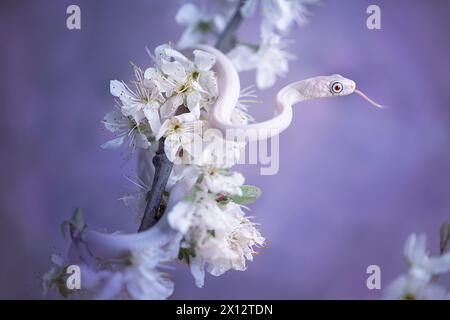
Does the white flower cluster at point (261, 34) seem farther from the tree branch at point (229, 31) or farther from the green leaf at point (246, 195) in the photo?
the green leaf at point (246, 195)

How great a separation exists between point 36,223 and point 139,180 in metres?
0.87

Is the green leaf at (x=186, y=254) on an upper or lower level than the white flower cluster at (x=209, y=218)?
lower

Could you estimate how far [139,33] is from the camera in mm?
1621

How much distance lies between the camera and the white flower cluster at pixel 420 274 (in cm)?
74

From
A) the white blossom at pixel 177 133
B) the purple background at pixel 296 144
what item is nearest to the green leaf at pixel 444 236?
the white blossom at pixel 177 133

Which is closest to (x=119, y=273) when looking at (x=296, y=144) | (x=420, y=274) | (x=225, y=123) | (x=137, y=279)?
(x=137, y=279)

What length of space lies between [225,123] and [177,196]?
111 mm

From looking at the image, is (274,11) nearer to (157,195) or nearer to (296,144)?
(157,195)

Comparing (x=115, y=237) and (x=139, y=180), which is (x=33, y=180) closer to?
(x=139, y=180)

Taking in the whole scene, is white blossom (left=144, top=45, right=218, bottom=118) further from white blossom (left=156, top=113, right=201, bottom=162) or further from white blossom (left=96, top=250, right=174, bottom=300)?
white blossom (left=96, top=250, right=174, bottom=300)

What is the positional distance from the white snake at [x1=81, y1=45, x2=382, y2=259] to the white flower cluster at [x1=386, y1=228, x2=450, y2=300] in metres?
0.23

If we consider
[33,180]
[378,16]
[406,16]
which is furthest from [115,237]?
[406,16]

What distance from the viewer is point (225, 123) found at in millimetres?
740

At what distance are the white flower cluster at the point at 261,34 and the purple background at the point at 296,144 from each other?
1.33 feet
